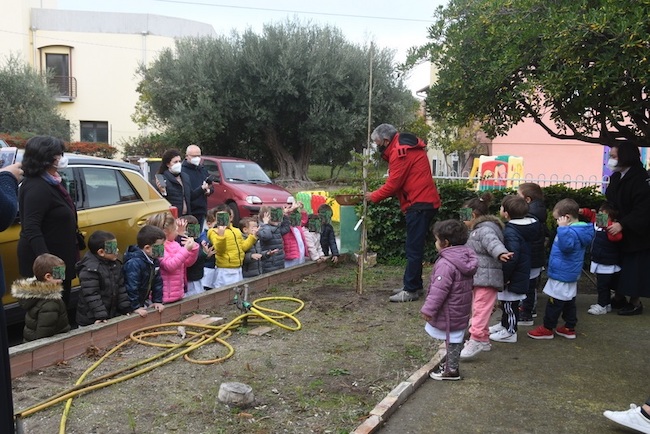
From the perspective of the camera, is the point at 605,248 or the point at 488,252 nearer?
the point at 488,252

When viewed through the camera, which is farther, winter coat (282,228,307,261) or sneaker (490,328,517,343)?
winter coat (282,228,307,261)

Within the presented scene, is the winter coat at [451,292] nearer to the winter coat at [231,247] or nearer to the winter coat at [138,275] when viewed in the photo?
the winter coat at [138,275]

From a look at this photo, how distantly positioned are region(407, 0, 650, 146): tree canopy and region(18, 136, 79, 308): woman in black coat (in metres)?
4.41

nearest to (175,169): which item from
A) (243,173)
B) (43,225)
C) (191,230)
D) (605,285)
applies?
(191,230)

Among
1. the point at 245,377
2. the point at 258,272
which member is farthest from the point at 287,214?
the point at 245,377

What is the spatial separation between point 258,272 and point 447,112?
322 cm

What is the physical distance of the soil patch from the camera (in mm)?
3932

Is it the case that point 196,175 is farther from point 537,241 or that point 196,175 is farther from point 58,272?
point 537,241

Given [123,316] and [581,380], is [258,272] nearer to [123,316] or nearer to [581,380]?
[123,316]

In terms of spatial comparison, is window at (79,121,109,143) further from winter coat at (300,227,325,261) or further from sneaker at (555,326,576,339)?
sneaker at (555,326,576,339)

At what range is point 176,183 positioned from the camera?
27.4 ft

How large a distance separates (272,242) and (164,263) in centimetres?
219

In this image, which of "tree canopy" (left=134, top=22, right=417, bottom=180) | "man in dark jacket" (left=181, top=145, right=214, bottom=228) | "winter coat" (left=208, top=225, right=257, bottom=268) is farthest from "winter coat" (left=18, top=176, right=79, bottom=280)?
"tree canopy" (left=134, top=22, right=417, bottom=180)

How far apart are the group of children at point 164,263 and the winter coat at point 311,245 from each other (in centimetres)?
1
